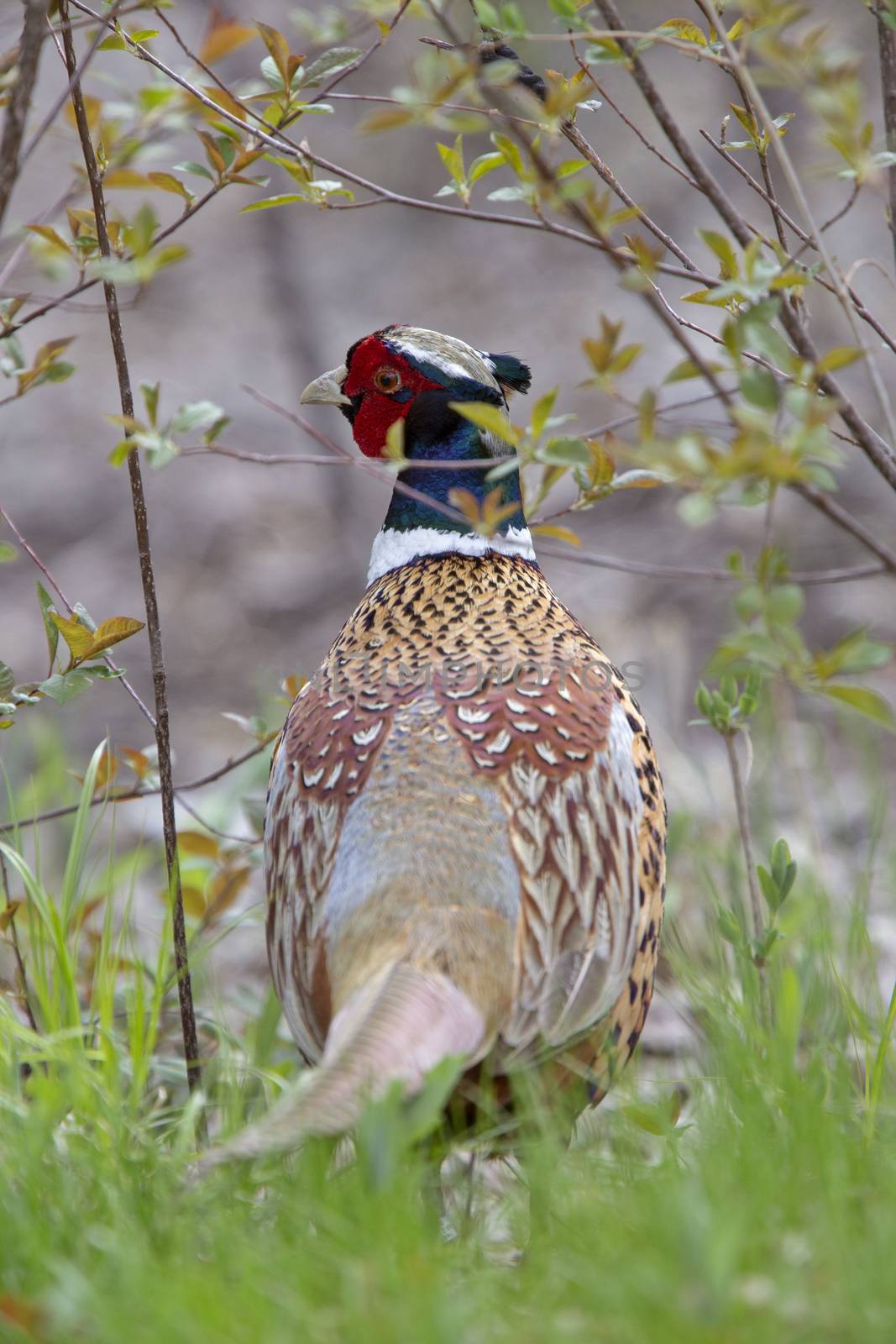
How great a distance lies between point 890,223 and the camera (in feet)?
9.11

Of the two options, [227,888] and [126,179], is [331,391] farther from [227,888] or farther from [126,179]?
[227,888]

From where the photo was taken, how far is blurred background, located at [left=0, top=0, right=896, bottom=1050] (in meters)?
6.45

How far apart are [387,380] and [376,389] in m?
0.04

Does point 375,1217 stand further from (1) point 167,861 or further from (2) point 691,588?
(2) point 691,588

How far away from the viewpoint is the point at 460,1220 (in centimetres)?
226

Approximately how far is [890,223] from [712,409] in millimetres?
3704

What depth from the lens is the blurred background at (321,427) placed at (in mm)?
6445

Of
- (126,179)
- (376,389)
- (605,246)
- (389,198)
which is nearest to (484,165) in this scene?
(389,198)

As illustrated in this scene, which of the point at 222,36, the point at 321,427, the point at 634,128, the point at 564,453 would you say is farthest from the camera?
the point at 321,427

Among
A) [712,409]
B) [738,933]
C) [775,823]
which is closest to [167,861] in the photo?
[738,933]

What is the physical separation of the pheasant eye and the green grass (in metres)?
1.30

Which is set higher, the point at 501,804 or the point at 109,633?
the point at 109,633

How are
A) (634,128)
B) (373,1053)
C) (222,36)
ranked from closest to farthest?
1. (373,1053)
2. (222,36)
3. (634,128)

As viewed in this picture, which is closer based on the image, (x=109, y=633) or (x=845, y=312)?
(x=845, y=312)
